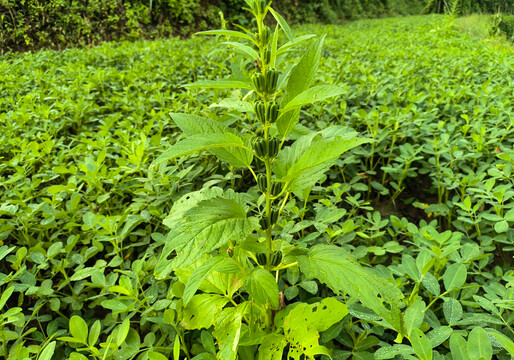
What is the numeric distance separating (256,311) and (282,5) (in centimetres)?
1590

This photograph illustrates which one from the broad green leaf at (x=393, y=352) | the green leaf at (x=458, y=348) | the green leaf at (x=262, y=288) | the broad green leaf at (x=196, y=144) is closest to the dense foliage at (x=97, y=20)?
the broad green leaf at (x=196, y=144)

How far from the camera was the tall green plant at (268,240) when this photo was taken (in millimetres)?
801

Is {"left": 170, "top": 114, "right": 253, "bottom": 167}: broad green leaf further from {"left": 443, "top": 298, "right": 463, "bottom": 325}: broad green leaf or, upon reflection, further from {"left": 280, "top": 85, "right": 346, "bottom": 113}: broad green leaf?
{"left": 443, "top": 298, "right": 463, "bottom": 325}: broad green leaf

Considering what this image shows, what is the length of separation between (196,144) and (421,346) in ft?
2.66

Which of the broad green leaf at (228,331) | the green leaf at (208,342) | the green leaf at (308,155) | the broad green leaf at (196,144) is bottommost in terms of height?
the green leaf at (208,342)

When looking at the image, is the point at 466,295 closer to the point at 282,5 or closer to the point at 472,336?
the point at 472,336

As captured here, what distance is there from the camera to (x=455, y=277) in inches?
45.6

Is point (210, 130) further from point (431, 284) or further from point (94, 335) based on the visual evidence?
point (431, 284)

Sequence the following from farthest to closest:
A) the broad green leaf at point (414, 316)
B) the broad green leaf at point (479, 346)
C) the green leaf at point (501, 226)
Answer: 1. the green leaf at point (501, 226)
2. the broad green leaf at point (414, 316)
3. the broad green leaf at point (479, 346)

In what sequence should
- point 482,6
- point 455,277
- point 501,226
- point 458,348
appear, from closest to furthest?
point 458,348 → point 455,277 → point 501,226 → point 482,6

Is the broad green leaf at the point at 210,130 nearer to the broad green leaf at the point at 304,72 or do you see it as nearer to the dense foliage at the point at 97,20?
the broad green leaf at the point at 304,72

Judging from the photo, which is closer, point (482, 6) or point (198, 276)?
point (198, 276)

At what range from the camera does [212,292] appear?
3.76ft

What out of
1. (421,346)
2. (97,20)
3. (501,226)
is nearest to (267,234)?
(421,346)
